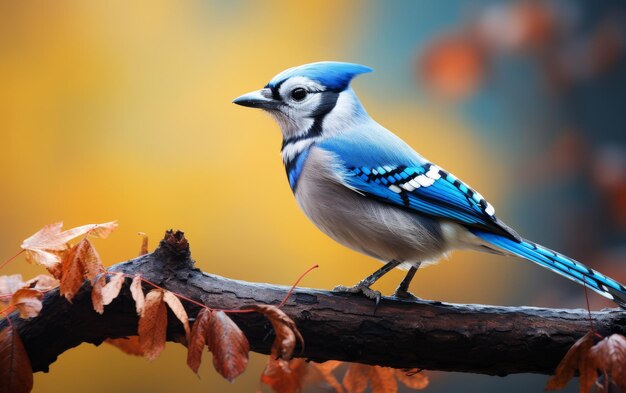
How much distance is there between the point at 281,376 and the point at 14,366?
53 cm

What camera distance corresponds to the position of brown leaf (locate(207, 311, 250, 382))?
45.3 inches

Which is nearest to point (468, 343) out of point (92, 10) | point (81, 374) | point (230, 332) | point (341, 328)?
point (341, 328)

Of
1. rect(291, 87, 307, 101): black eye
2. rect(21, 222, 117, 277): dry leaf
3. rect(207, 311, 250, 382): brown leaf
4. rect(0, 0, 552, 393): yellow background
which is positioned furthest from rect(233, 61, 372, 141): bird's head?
rect(0, 0, 552, 393): yellow background

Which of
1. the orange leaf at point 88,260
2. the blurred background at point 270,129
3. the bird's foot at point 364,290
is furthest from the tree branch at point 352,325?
the blurred background at point 270,129

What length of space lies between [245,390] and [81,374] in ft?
2.16

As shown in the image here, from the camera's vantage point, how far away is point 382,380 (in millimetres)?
1549

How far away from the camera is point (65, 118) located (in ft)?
8.57

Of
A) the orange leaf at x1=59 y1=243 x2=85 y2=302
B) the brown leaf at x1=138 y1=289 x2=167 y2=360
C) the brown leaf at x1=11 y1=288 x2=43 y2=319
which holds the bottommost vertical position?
the brown leaf at x1=138 y1=289 x2=167 y2=360

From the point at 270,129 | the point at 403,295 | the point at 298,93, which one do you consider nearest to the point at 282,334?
the point at 403,295

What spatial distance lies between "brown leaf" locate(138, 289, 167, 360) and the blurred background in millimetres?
1398

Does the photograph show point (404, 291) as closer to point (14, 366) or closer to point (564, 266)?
point (564, 266)

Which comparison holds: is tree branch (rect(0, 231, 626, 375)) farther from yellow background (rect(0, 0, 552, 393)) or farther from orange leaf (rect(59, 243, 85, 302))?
yellow background (rect(0, 0, 552, 393))

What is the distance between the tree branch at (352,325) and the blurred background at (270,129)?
1.22 m

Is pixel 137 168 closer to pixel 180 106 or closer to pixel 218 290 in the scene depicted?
pixel 180 106
